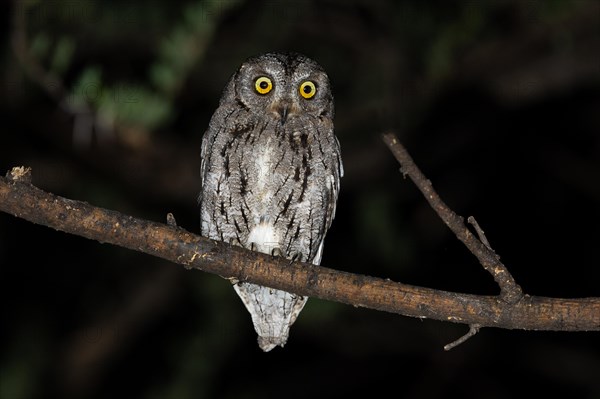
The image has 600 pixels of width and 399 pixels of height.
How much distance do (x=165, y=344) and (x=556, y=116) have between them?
166 inches

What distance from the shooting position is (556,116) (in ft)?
22.9

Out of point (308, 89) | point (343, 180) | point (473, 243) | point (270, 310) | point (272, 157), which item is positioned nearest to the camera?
point (473, 243)

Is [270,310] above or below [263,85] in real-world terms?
below

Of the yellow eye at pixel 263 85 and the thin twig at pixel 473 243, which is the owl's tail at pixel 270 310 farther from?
the thin twig at pixel 473 243

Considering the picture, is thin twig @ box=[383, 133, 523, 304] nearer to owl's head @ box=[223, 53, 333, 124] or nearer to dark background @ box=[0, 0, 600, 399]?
owl's head @ box=[223, 53, 333, 124]

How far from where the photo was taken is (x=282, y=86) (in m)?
3.29

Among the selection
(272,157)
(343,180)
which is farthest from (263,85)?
(343,180)

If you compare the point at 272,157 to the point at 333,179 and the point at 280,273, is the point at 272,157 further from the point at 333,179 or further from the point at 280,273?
the point at 280,273

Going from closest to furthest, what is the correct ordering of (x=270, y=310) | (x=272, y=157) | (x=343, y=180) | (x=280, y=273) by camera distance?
(x=280, y=273) < (x=272, y=157) < (x=270, y=310) < (x=343, y=180)

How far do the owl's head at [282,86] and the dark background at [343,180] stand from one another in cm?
35

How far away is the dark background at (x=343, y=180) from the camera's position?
182 inches

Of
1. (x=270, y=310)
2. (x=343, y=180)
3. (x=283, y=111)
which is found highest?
(x=343, y=180)

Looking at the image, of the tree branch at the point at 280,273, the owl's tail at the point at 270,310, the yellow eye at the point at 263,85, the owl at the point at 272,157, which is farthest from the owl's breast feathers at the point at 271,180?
the tree branch at the point at 280,273

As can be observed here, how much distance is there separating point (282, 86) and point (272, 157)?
309 millimetres
